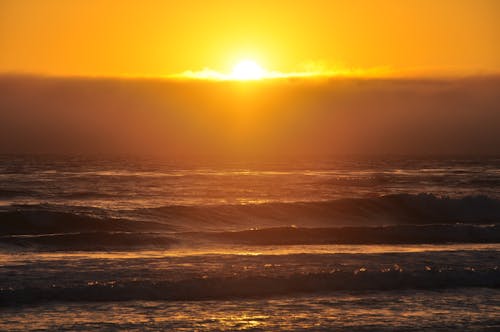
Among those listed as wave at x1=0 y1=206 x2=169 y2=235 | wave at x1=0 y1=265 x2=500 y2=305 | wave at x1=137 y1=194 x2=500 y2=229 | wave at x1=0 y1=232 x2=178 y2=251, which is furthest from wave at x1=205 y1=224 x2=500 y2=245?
wave at x1=0 y1=265 x2=500 y2=305

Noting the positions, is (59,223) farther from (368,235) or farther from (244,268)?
(244,268)

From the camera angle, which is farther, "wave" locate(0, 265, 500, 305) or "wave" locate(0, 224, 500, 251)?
"wave" locate(0, 224, 500, 251)

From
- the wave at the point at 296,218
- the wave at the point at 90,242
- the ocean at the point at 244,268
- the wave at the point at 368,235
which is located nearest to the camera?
the ocean at the point at 244,268

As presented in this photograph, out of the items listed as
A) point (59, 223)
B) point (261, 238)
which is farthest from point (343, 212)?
point (59, 223)

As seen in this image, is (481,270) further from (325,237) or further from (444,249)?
(325,237)

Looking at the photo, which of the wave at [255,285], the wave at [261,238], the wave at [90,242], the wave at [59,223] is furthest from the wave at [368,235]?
the wave at [255,285]


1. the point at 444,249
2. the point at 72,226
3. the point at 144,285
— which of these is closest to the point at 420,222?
the point at 444,249

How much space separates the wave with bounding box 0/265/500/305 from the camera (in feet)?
48.9

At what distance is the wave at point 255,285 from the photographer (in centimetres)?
1491

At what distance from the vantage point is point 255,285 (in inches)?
627

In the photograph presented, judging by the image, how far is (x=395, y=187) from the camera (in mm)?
53125

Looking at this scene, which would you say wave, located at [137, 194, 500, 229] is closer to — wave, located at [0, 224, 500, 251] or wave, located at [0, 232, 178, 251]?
wave, located at [0, 224, 500, 251]

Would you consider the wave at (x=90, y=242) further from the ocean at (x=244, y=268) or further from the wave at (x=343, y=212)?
the wave at (x=343, y=212)

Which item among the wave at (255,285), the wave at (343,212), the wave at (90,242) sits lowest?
the wave at (255,285)
